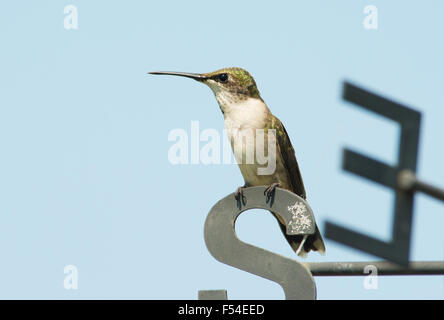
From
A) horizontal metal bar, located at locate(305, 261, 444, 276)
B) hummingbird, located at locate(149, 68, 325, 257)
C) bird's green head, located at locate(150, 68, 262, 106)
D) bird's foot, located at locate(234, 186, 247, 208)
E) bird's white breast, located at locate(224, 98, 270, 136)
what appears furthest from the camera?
bird's green head, located at locate(150, 68, 262, 106)

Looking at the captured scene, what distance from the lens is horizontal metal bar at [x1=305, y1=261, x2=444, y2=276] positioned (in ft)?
10.6

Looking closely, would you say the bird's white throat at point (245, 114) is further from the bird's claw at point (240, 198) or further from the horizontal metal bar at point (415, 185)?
the horizontal metal bar at point (415, 185)

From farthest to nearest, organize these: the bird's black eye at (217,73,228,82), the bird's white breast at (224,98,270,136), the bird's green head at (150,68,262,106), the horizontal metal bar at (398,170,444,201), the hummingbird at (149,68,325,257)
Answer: the bird's black eye at (217,73,228,82)
the bird's green head at (150,68,262,106)
the bird's white breast at (224,98,270,136)
the hummingbird at (149,68,325,257)
the horizontal metal bar at (398,170,444,201)

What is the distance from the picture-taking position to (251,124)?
813 cm

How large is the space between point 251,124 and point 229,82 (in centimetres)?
111

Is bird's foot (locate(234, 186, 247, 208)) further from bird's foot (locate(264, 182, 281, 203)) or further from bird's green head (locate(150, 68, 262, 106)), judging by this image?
bird's green head (locate(150, 68, 262, 106))

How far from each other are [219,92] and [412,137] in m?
7.57

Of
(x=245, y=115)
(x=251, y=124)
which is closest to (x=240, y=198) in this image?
(x=251, y=124)

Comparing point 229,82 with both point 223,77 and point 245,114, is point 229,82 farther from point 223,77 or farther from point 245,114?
point 245,114

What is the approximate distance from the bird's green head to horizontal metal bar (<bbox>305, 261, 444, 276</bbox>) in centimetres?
510

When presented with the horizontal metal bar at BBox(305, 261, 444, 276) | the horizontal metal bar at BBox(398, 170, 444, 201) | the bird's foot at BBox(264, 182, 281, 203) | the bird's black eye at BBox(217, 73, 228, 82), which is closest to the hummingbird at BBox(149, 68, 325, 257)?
the bird's black eye at BBox(217, 73, 228, 82)

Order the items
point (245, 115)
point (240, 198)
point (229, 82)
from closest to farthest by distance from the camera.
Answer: point (240, 198), point (245, 115), point (229, 82)

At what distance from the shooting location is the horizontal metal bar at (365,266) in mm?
3242

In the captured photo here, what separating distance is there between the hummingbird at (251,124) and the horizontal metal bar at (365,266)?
3.54 m
